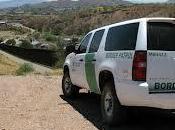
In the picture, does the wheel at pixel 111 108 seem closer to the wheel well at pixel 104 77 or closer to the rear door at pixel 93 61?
the wheel well at pixel 104 77

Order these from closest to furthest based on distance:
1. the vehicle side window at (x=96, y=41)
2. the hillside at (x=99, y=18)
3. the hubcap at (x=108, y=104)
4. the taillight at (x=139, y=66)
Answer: the taillight at (x=139, y=66) < the hubcap at (x=108, y=104) < the vehicle side window at (x=96, y=41) < the hillside at (x=99, y=18)

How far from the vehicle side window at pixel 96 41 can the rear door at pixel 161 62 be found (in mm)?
2345

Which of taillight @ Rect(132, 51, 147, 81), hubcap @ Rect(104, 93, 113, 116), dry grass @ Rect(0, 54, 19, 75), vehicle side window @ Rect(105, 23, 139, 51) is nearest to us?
taillight @ Rect(132, 51, 147, 81)

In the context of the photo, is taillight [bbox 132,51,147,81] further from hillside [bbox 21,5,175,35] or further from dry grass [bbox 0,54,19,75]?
hillside [bbox 21,5,175,35]

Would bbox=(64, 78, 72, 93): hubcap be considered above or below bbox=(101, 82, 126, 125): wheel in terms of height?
below

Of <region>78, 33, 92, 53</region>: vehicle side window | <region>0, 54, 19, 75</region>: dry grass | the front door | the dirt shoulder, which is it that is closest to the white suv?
the dirt shoulder

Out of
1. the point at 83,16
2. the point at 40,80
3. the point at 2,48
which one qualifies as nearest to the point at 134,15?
the point at 83,16

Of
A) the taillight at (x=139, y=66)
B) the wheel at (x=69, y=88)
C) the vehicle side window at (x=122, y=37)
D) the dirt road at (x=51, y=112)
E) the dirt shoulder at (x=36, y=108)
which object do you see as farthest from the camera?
the wheel at (x=69, y=88)

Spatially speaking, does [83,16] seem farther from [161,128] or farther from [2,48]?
[161,128]

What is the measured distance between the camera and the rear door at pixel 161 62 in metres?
8.10

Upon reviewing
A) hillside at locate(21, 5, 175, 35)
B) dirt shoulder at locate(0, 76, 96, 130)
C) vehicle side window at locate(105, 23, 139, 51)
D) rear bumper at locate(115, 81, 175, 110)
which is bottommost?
hillside at locate(21, 5, 175, 35)

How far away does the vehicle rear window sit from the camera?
8.31 meters

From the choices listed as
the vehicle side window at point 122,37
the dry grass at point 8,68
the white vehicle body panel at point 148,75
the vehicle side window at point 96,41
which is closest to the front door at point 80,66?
the vehicle side window at point 96,41

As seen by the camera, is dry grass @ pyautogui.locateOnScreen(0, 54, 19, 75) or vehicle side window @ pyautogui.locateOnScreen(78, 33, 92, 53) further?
dry grass @ pyautogui.locateOnScreen(0, 54, 19, 75)
